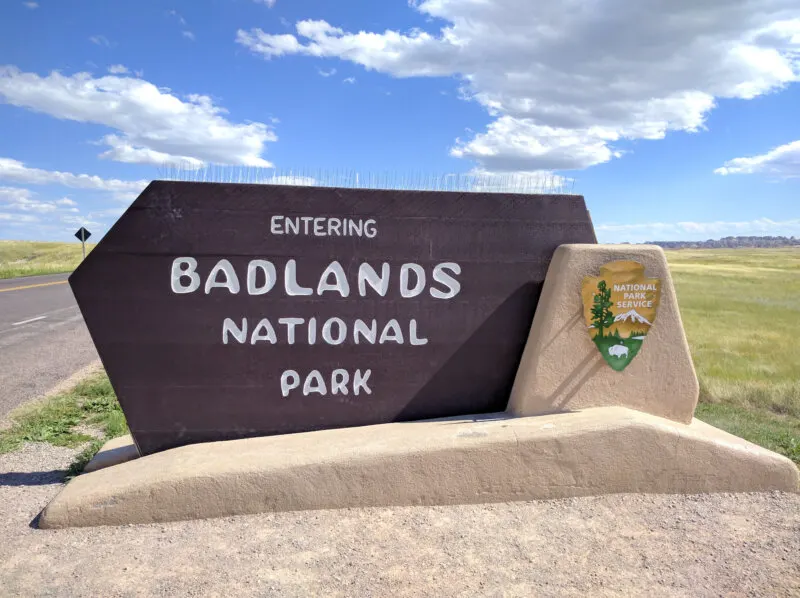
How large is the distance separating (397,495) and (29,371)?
283 inches

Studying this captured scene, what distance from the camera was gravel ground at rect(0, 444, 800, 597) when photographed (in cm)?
315

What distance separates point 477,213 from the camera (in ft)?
15.5

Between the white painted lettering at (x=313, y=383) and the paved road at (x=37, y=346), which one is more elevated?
the white painted lettering at (x=313, y=383)

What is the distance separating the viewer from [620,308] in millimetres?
4637

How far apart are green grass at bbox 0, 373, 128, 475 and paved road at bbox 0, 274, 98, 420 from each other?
0.37 m

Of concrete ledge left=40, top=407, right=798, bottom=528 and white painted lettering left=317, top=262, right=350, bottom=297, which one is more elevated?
white painted lettering left=317, top=262, right=350, bottom=297

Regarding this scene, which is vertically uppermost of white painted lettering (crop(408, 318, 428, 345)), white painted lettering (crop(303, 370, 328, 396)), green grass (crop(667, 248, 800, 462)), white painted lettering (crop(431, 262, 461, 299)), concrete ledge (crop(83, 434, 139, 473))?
white painted lettering (crop(431, 262, 461, 299))

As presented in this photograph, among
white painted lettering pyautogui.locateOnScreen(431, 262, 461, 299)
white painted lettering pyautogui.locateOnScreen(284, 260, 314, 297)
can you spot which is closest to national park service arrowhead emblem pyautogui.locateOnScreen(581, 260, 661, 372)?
white painted lettering pyautogui.locateOnScreen(431, 262, 461, 299)

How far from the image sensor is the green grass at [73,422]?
18.5 ft

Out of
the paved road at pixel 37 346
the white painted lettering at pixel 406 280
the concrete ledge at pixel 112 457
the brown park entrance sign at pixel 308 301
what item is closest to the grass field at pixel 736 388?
the concrete ledge at pixel 112 457

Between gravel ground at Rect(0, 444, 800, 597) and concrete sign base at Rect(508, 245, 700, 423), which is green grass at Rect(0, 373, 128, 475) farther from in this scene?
concrete sign base at Rect(508, 245, 700, 423)

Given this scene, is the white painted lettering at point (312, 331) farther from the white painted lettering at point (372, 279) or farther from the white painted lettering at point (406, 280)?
the white painted lettering at point (406, 280)

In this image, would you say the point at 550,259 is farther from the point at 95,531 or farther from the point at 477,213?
the point at 95,531

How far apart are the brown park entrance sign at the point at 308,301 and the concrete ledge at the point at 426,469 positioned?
1.03 ft
